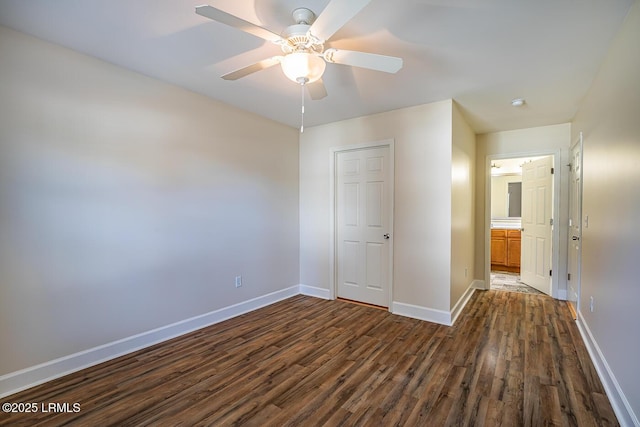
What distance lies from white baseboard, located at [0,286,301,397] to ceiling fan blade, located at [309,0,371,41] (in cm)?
279

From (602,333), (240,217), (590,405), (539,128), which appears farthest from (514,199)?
(240,217)

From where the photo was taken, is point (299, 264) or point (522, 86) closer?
point (522, 86)

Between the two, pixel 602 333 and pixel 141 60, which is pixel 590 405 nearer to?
pixel 602 333

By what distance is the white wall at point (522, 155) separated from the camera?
399 centimetres

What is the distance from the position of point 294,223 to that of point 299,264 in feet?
2.04

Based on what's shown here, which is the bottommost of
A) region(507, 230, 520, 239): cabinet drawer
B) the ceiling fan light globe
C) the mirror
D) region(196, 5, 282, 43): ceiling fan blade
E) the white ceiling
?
region(507, 230, 520, 239): cabinet drawer

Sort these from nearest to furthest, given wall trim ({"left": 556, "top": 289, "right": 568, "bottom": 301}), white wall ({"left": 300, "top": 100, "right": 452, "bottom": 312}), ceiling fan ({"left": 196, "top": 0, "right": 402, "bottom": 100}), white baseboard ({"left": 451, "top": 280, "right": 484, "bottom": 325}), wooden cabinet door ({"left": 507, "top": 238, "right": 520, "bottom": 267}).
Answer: ceiling fan ({"left": 196, "top": 0, "right": 402, "bottom": 100}), white wall ({"left": 300, "top": 100, "right": 452, "bottom": 312}), white baseboard ({"left": 451, "top": 280, "right": 484, "bottom": 325}), wall trim ({"left": 556, "top": 289, "right": 568, "bottom": 301}), wooden cabinet door ({"left": 507, "top": 238, "right": 520, "bottom": 267})

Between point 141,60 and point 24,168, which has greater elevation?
point 141,60

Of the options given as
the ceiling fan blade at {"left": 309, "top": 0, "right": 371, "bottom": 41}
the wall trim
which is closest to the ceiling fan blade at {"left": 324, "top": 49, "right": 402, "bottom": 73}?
the ceiling fan blade at {"left": 309, "top": 0, "right": 371, "bottom": 41}

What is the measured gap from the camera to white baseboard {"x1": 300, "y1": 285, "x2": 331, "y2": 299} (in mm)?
4086

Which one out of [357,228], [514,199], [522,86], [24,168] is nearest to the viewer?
[24,168]

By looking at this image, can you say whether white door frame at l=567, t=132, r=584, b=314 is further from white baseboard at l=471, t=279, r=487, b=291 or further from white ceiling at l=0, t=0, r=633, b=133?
white baseboard at l=471, t=279, r=487, b=291

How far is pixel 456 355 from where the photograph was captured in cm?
251

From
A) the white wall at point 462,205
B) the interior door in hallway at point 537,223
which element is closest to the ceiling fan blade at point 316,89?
the white wall at point 462,205
